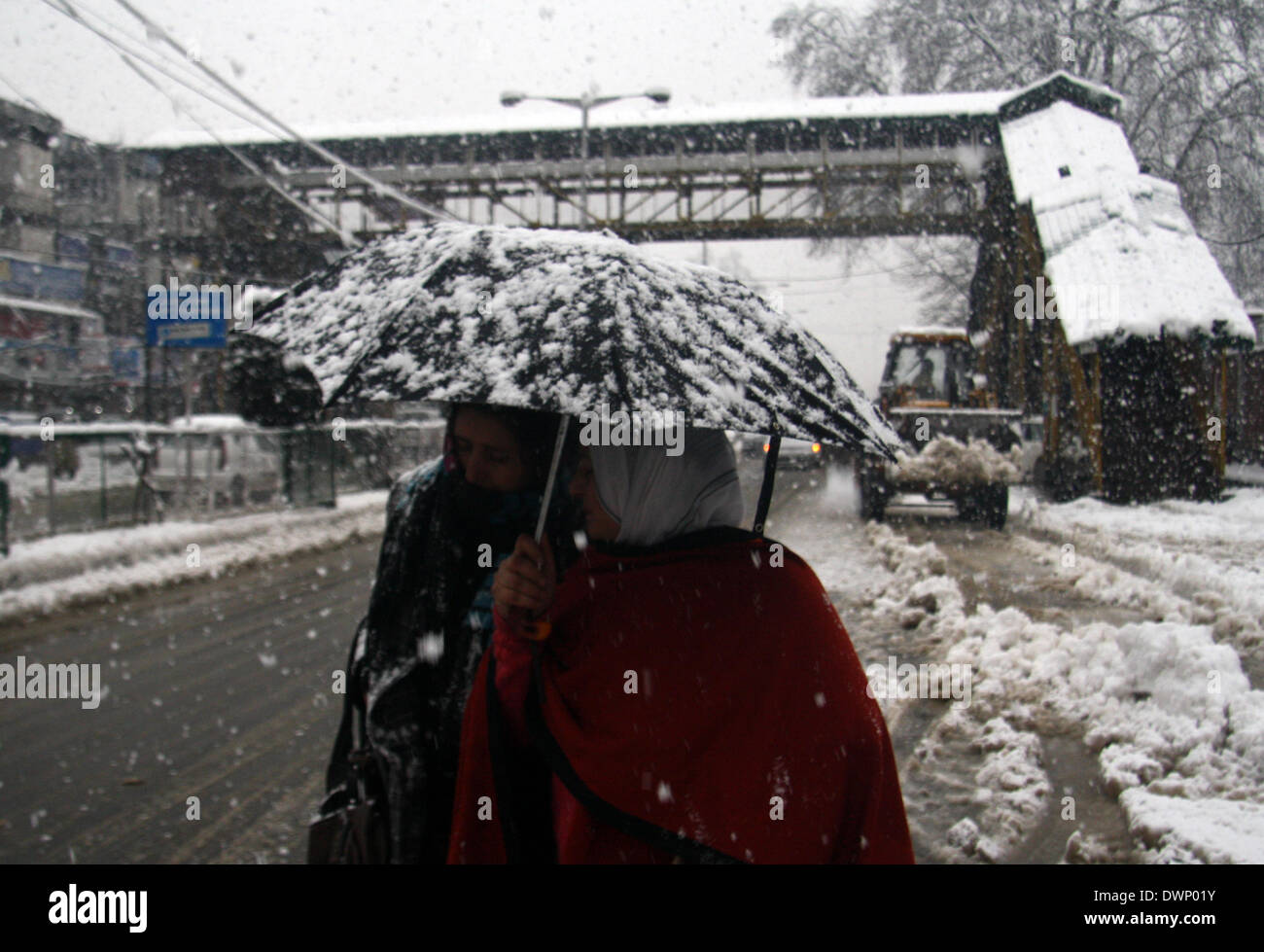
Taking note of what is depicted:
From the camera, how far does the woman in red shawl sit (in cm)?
154

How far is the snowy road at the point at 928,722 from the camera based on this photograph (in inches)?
139

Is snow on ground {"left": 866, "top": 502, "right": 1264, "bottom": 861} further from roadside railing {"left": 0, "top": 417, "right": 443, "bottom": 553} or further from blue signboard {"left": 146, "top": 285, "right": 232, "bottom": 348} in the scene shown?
blue signboard {"left": 146, "top": 285, "right": 232, "bottom": 348}

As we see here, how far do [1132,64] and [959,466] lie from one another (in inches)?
612

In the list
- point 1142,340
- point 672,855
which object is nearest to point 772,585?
point 672,855

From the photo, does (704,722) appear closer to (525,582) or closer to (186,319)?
Result: (525,582)

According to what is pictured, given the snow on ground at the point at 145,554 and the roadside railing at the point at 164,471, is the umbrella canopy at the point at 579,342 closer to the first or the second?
the snow on ground at the point at 145,554

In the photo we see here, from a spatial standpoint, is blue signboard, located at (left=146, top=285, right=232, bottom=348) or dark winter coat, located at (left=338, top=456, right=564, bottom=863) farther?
blue signboard, located at (left=146, top=285, right=232, bottom=348)

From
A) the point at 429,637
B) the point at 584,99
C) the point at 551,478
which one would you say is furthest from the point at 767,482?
the point at 584,99

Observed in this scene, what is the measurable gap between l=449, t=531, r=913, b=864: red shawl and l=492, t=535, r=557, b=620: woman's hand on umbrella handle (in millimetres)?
40

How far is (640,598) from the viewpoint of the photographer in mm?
1666

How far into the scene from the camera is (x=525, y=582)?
172 cm

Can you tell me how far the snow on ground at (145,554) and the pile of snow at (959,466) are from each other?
28.1ft

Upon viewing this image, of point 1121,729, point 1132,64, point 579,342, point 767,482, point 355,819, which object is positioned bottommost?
point 1121,729

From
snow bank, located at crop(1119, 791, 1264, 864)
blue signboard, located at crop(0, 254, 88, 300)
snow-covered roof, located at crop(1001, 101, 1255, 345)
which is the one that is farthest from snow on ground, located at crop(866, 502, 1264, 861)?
blue signboard, located at crop(0, 254, 88, 300)
